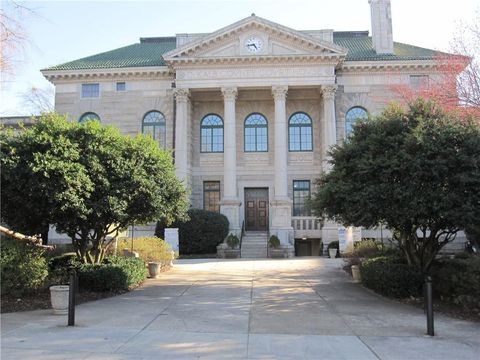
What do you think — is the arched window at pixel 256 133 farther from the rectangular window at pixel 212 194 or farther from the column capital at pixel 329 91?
the column capital at pixel 329 91

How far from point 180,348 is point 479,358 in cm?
459

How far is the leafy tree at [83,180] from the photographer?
11.9 m

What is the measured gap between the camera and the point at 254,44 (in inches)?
1406

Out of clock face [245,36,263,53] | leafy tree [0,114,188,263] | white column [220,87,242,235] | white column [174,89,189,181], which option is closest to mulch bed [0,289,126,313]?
leafy tree [0,114,188,263]

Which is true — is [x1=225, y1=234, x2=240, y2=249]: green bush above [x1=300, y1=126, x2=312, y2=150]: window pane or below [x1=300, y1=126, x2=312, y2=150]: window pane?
below

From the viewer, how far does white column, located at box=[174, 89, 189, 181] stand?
35.4m

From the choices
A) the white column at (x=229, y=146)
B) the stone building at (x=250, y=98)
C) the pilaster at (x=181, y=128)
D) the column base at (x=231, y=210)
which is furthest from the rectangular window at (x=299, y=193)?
the pilaster at (x=181, y=128)

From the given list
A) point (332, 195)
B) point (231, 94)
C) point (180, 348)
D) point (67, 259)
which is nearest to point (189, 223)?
point (231, 94)

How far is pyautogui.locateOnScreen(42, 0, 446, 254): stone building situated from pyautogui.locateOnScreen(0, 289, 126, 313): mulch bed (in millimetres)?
20860

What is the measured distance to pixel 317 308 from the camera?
1116cm

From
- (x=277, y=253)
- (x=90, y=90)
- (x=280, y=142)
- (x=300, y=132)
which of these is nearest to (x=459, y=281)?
(x=277, y=253)

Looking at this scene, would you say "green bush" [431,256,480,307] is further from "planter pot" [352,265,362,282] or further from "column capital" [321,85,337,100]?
"column capital" [321,85,337,100]

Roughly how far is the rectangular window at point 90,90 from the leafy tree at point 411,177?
96.1 ft

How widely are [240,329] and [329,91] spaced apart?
28.8 meters
